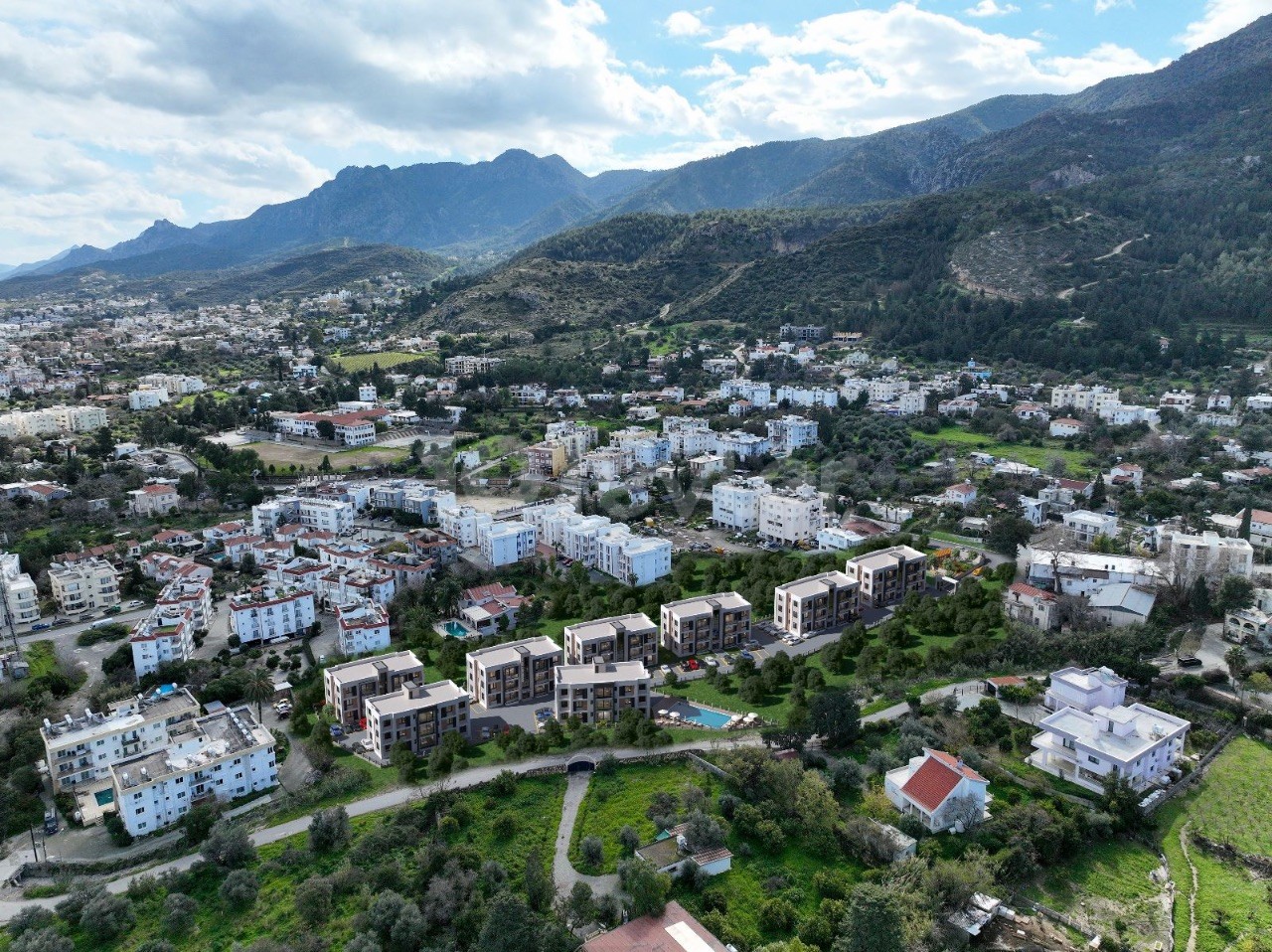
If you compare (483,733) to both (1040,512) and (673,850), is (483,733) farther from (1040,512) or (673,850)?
(1040,512)

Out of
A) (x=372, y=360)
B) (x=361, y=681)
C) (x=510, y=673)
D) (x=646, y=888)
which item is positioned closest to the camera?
(x=646, y=888)

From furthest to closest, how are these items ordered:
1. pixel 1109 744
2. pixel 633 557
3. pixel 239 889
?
pixel 633 557
pixel 1109 744
pixel 239 889

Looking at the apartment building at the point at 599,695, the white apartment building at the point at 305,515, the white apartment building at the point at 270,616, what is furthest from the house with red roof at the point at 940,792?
the white apartment building at the point at 305,515

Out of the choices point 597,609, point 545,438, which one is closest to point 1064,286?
point 545,438

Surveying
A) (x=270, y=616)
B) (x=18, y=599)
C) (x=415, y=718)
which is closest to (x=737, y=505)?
(x=270, y=616)

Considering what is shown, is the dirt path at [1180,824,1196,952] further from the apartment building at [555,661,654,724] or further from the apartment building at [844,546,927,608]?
the apartment building at [844,546,927,608]

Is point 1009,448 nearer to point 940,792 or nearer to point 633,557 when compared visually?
point 633,557
